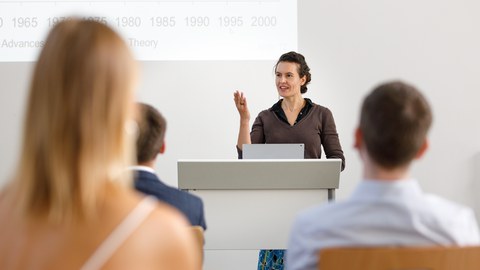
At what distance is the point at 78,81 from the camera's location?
3.04 ft

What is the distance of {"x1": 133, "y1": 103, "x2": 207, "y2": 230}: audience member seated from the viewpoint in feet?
6.73

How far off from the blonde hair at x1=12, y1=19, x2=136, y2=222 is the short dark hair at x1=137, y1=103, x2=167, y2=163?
122 centimetres

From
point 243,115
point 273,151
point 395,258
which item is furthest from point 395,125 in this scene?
point 243,115

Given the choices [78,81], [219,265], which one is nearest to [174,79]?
[219,265]

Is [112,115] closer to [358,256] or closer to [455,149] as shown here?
[358,256]

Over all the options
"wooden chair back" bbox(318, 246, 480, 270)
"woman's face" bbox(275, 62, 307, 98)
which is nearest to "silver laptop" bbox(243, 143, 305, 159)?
"woman's face" bbox(275, 62, 307, 98)

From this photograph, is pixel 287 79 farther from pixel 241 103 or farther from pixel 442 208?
pixel 442 208

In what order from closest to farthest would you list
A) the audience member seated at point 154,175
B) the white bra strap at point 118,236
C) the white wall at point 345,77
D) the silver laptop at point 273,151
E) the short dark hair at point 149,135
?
the white bra strap at point 118,236 < the audience member seated at point 154,175 < the short dark hair at point 149,135 < the silver laptop at point 273,151 < the white wall at point 345,77

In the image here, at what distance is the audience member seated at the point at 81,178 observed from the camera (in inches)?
35.8

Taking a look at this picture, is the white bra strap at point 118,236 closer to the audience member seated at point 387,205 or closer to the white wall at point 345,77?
the audience member seated at point 387,205

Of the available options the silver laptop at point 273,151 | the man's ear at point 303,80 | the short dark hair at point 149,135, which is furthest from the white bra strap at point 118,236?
the man's ear at point 303,80

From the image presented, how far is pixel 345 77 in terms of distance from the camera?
551 centimetres

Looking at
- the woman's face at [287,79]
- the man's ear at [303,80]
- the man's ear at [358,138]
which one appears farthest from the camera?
the man's ear at [303,80]

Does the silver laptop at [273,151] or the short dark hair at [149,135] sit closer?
the short dark hair at [149,135]
